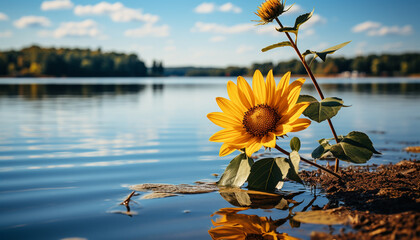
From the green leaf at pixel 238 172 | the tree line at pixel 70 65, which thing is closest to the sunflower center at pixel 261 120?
the green leaf at pixel 238 172

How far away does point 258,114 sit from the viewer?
280cm

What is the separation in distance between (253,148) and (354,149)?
873mm

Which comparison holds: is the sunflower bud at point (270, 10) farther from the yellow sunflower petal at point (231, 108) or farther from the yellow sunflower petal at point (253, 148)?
the yellow sunflower petal at point (253, 148)

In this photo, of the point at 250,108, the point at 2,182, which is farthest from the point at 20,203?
the point at 250,108

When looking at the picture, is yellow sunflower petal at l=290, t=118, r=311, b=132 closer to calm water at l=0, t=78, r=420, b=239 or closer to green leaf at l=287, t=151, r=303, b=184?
green leaf at l=287, t=151, r=303, b=184

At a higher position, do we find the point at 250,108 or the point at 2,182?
the point at 250,108

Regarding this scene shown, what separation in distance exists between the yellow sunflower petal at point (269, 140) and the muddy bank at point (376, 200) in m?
0.59

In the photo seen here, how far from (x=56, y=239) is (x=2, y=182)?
6.32 feet

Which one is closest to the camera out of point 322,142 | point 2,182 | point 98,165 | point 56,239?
point 56,239

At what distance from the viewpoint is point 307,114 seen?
2.77 m

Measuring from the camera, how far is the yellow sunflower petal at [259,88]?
287 centimetres

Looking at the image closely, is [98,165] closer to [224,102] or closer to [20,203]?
[20,203]

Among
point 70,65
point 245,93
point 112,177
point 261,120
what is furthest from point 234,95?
point 70,65

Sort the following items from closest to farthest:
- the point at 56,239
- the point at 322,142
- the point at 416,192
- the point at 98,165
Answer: the point at 56,239
the point at 416,192
the point at 322,142
the point at 98,165
